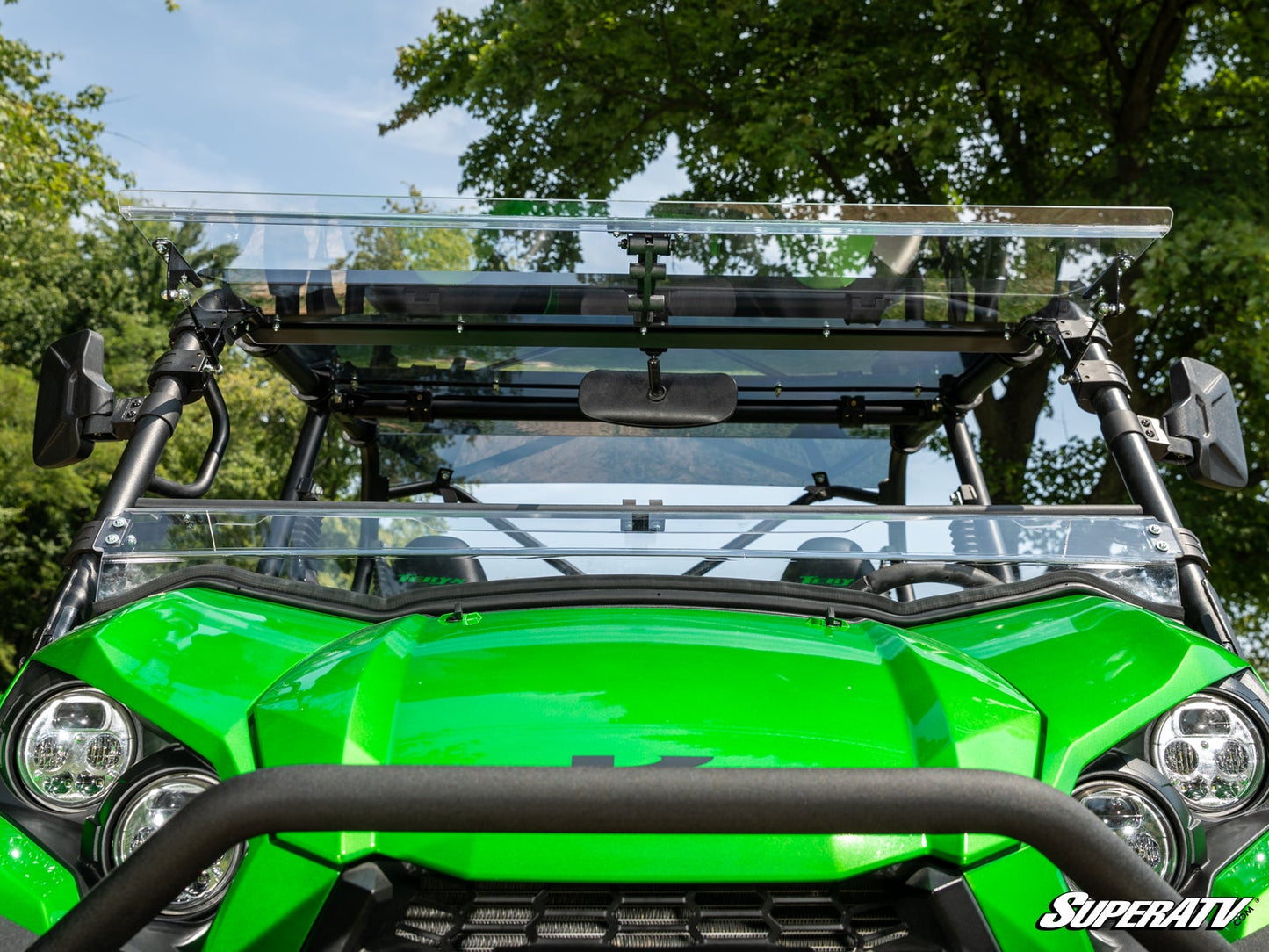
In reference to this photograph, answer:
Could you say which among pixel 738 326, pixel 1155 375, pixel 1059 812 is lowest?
pixel 1059 812

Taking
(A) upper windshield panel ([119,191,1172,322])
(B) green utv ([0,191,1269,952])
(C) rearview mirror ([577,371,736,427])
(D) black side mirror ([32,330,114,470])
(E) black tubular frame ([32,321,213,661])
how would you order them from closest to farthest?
(B) green utv ([0,191,1269,952]), (E) black tubular frame ([32,321,213,661]), (D) black side mirror ([32,330,114,470]), (A) upper windshield panel ([119,191,1172,322]), (C) rearview mirror ([577,371,736,427])

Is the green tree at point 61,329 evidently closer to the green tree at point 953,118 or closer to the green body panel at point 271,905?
the green tree at point 953,118

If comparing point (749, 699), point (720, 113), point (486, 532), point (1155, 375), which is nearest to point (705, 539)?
point (486, 532)

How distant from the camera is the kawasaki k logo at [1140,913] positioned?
120 cm

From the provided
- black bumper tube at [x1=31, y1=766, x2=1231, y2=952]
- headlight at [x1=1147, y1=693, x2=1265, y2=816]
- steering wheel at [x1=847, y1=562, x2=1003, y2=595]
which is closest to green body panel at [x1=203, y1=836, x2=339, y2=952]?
black bumper tube at [x1=31, y1=766, x2=1231, y2=952]

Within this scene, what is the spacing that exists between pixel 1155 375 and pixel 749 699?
11.7 metres

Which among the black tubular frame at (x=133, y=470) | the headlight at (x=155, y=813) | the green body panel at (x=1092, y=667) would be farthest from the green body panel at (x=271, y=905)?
the green body panel at (x=1092, y=667)

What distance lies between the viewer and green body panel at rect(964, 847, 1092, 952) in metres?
1.40

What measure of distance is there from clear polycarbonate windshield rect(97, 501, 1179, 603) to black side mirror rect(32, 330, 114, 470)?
0.86 ft

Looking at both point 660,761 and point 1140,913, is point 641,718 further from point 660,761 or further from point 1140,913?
point 1140,913

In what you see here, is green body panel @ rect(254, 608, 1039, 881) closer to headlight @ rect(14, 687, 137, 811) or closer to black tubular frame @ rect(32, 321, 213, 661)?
headlight @ rect(14, 687, 137, 811)

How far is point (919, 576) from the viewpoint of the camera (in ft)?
8.47

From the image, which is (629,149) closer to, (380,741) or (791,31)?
(791,31)

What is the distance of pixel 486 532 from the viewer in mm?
2354
